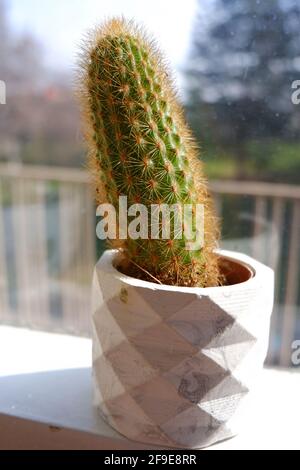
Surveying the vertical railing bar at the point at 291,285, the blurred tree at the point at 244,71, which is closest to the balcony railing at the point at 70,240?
the vertical railing bar at the point at 291,285

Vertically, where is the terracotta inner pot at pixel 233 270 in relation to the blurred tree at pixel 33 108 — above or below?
below

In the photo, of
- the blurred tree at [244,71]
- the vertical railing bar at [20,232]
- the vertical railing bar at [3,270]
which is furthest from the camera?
the vertical railing bar at [20,232]

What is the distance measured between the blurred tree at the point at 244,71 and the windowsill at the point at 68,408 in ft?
1.22

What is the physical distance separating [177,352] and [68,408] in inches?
7.8

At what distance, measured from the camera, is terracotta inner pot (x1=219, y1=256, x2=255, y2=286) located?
471 millimetres

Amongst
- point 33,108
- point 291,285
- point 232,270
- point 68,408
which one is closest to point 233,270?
point 232,270

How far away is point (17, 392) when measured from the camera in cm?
55

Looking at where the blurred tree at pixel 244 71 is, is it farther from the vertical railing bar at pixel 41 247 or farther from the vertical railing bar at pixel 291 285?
the vertical railing bar at pixel 41 247

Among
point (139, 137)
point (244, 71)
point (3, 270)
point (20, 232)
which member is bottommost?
point (3, 270)

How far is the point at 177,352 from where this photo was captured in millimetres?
395

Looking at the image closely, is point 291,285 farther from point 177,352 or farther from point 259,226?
point 177,352

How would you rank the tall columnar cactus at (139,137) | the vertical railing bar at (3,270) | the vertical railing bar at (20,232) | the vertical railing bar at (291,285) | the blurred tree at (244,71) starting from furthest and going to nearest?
1. the vertical railing bar at (20,232)
2. the vertical railing bar at (3,270)
3. the vertical railing bar at (291,285)
4. the blurred tree at (244,71)
5. the tall columnar cactus at (139,137)

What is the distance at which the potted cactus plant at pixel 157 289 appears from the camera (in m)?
0.39

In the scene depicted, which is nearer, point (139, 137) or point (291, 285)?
point (139, 137)
